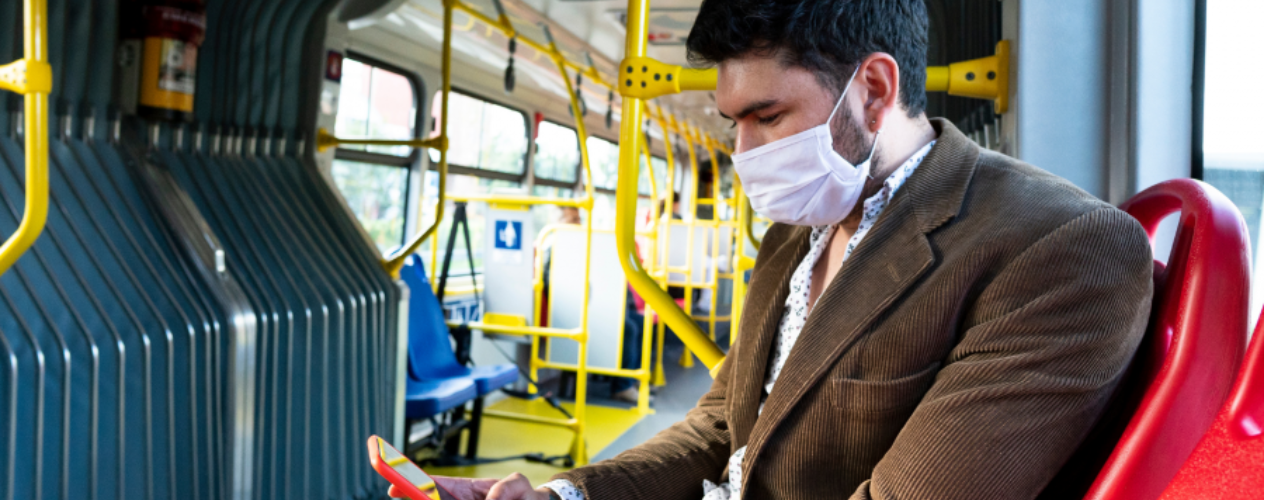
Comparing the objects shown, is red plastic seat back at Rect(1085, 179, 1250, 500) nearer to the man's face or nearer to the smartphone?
the man's face

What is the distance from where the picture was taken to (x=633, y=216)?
1519 millimetres

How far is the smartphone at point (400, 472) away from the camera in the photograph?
38.1 inches

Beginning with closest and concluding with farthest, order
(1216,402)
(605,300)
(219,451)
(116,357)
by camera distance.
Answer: (1216,402) → (116,357) → (219,451) → (605,300)

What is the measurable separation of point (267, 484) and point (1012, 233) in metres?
2.19

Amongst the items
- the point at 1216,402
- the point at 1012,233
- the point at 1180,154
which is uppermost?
the point at 1180,154

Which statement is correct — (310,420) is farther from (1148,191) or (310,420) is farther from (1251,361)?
(1251,361)

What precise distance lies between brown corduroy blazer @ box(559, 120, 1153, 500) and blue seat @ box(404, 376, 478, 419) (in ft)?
8.28

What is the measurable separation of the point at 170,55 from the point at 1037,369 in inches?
86.8

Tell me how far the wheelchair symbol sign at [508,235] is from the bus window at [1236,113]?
387cm

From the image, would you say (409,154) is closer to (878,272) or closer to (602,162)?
(602,162)

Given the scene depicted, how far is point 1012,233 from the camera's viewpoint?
92 centimetres

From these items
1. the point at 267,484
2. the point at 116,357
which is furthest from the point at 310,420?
the point at 116,357

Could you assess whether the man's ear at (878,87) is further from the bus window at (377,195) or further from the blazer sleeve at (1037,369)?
the bus window at (377,195)

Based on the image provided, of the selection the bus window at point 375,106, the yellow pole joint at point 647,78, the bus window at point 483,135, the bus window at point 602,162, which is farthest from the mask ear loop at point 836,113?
the bus window at point 602,162
